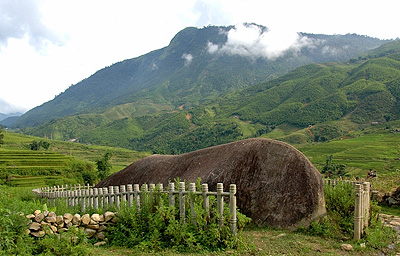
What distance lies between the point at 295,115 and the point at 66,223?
→ 473 feet

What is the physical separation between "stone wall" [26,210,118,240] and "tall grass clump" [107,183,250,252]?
1.03 ft

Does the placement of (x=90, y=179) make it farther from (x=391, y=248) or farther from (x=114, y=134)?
(x=114, y=134)

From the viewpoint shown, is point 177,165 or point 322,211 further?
point 177,165

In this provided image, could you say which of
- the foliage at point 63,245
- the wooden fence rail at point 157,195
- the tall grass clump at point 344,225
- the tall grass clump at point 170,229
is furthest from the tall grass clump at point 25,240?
the tall grass clump at point 344,225

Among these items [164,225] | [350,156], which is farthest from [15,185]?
[350,156]

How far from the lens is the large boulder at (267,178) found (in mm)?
10625

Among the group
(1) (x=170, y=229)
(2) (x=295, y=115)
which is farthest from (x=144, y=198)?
(2) (x=295, y=115)

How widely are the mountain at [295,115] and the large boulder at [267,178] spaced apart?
289ft

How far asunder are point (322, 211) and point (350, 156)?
61211mm

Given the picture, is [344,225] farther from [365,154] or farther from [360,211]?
[365,154]

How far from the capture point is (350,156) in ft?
214

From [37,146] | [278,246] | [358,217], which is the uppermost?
[358,217]

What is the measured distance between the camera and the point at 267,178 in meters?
11.1

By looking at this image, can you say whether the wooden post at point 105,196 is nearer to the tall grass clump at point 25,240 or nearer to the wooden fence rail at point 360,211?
the tall grass clump at point 25,240
